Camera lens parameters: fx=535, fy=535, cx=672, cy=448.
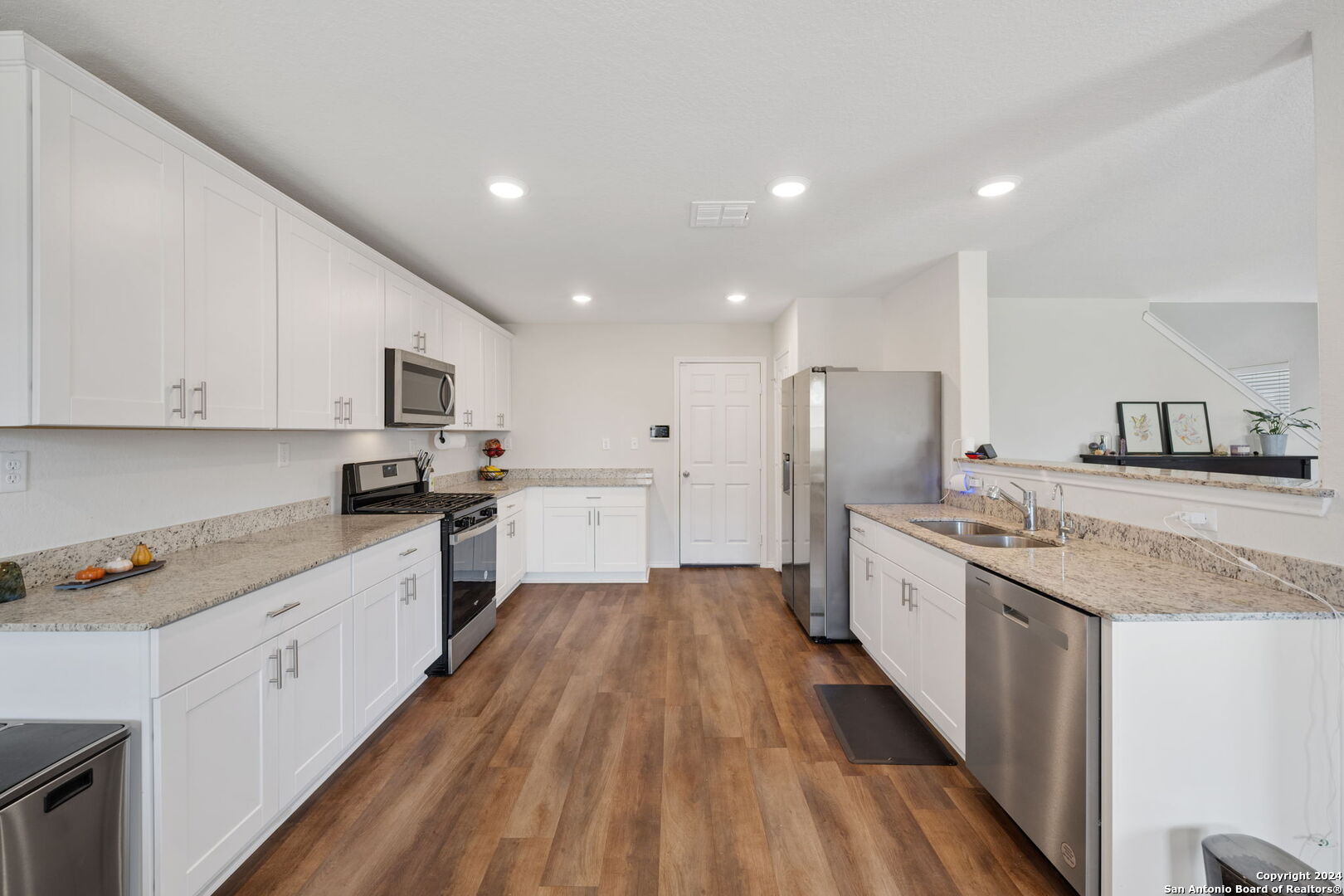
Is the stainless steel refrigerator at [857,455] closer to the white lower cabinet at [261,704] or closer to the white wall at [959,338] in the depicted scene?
the white wall at [959,338]

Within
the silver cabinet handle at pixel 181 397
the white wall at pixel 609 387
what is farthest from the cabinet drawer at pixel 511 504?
the silver cabinet handle at pixel 181 397

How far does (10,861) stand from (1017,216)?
13.1 feet

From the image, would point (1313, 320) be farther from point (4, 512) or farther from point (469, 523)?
point (4, 512)

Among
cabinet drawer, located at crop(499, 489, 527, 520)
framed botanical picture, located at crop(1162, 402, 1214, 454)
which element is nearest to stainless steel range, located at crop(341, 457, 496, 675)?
cabinet drawer, located at crop(499, 489, 527, 520)

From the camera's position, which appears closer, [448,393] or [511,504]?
[448,393]

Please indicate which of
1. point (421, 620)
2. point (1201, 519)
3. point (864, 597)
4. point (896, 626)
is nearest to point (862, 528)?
point (864, 597)

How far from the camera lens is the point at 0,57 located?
1295mm

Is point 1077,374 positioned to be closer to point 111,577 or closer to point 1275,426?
point 1275,426

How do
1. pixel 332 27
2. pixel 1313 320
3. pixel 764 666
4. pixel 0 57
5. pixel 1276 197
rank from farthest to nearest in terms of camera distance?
pixel 1313 320, pixel 764 666, pixel 1276 197, pixel 332 27, pixel 0 57

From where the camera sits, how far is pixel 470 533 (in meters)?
3.18

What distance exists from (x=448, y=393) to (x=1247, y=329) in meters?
6.79

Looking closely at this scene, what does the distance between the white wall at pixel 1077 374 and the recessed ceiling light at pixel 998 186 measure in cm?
235

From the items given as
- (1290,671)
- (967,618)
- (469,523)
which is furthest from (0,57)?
(1290,671)

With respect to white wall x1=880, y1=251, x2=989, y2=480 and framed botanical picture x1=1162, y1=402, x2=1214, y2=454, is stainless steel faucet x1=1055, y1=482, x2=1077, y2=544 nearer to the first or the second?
white wall x1=880, y1=251, x2=989, y2=480
